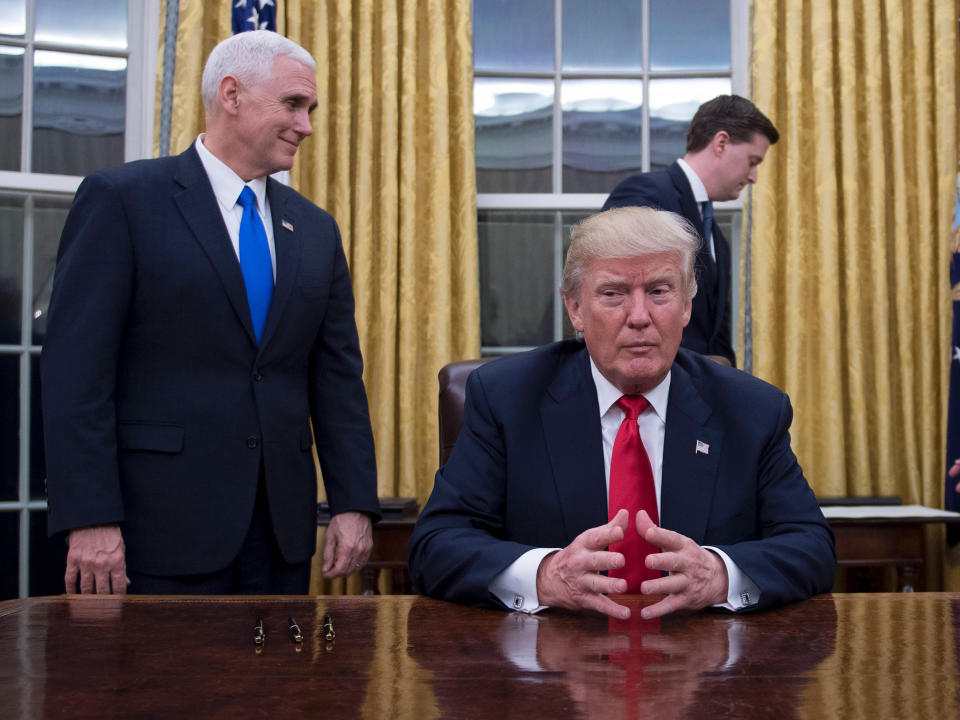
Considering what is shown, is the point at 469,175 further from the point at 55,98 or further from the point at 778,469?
the point at 778,469

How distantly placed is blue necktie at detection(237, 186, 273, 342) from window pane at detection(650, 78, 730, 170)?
2412 mm

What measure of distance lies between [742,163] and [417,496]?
1.61 metres

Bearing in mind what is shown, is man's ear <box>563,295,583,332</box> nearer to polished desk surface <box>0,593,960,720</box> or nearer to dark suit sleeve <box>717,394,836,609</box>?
dark suit sleeve <box>717,394,836,609</box>

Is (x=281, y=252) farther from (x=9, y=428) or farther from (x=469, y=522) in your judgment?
(x=9, y=428)

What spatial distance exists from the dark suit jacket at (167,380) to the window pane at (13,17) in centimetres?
224

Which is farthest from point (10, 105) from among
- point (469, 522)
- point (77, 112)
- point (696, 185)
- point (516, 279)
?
point (469, 522)

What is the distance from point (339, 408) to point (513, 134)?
2261 mm

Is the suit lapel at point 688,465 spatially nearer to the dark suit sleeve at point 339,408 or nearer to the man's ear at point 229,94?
the dark suit sleeve at point 339,408

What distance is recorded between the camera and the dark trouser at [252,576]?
1815mm

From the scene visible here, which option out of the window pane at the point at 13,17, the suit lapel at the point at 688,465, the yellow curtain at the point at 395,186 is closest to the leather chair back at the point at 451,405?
the suit lapel at the point at 688,465

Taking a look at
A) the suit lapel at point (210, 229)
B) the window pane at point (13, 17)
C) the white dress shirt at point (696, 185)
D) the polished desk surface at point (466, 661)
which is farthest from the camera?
the window pane at point (13, 17)

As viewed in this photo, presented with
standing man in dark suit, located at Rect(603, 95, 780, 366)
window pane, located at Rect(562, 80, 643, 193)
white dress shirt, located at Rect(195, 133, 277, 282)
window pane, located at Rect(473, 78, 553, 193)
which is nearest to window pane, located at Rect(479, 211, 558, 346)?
window pane, located at Rect(473, 78, 553, 193)

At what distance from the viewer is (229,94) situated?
2002 millimetres

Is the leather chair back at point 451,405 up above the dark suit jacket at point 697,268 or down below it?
below
